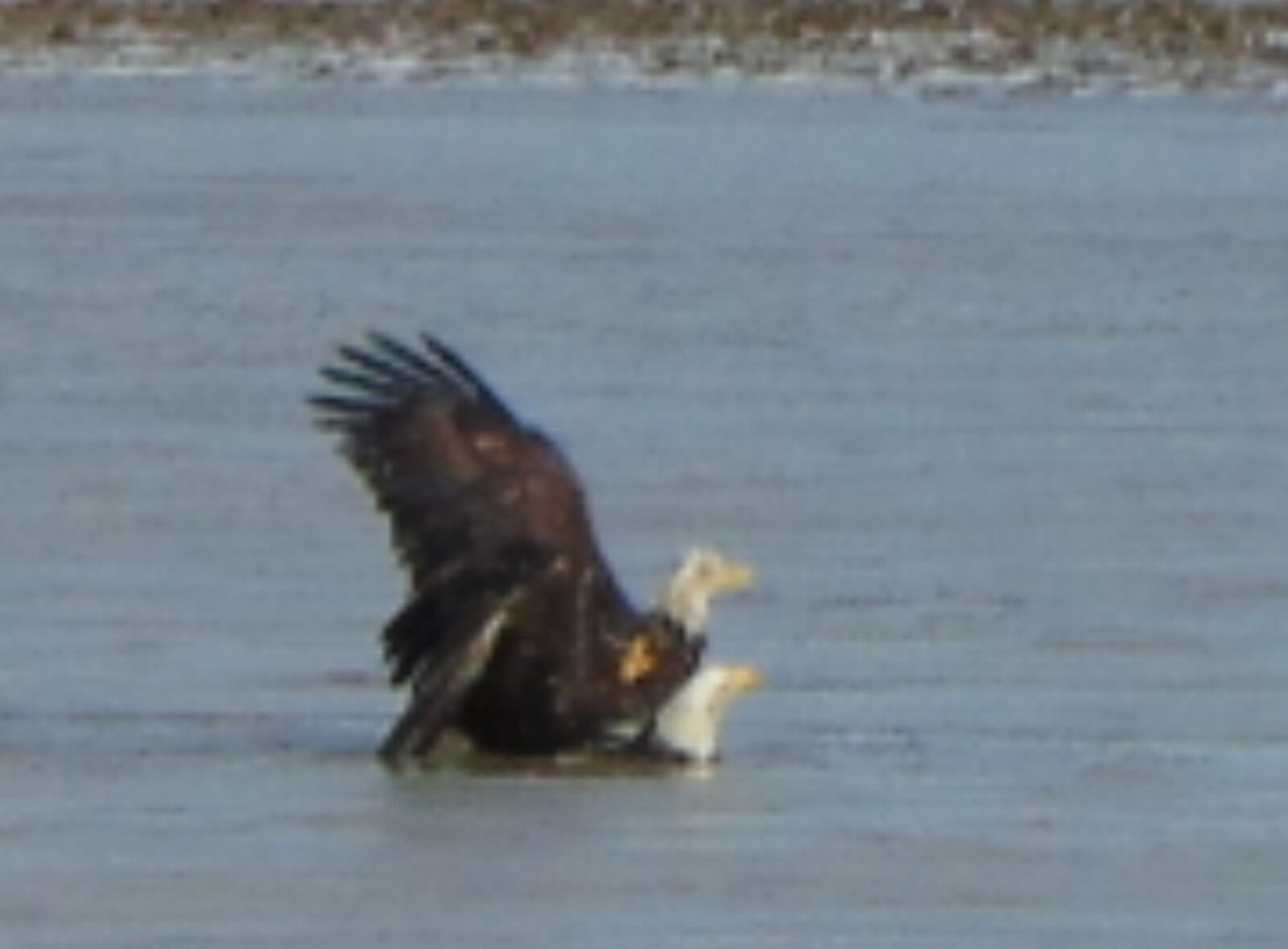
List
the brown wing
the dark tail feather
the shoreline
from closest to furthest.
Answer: the dark tail feather → the brown wing → the shoreline

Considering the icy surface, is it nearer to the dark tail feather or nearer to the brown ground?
the dark tail feather

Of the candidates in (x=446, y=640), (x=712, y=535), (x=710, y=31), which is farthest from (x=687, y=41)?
(x=446, y=640)

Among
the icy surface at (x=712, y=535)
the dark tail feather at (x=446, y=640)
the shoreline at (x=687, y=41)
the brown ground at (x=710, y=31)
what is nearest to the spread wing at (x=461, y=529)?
the dark tail feather at (x=446, y=640)

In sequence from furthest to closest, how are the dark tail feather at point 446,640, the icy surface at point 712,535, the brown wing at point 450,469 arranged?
the brown wing at point 450,469, the dark tail feather at point 446,640, the icy surface at point 712,535

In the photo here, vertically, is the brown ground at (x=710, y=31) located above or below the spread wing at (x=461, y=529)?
below

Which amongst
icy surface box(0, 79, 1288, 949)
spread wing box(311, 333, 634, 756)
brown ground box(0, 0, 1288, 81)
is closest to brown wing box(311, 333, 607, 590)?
spread wing box(311, 333, 634, 756)

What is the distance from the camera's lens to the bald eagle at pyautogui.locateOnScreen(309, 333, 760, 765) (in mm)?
9148

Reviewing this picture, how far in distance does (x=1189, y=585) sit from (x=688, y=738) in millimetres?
2099

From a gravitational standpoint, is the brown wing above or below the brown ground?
above

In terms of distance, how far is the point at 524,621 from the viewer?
30.2 feet

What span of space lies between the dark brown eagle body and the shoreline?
17.8 m

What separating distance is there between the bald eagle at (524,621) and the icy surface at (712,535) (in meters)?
0.16

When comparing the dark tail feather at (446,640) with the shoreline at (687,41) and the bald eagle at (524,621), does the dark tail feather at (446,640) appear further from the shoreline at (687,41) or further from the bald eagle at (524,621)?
the shoreline at (687,41)

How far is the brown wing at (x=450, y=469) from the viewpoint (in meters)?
9.24
